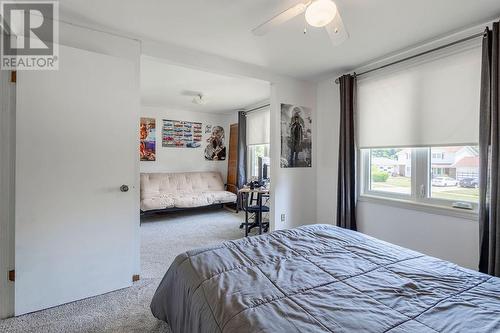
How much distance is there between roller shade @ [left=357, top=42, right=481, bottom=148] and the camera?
6.98ft

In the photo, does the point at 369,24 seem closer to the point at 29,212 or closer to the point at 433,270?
the point at 433,270

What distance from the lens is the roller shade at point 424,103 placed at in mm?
2127

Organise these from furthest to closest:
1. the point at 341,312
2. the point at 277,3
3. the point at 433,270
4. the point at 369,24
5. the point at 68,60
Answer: the point at 369,24 < the point at 68,60 < the point at 277,3 < the point at 433,270 < the point at 341,312

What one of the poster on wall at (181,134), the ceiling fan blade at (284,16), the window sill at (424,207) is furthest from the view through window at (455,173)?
the poster on wall at (181,134)

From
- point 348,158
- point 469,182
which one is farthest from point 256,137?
point 469,182

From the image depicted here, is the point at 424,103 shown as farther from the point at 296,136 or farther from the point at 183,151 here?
the point at 183,151

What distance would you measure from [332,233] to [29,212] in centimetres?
233

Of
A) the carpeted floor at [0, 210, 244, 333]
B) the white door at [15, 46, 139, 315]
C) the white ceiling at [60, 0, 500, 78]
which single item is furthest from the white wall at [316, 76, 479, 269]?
the white door at [15, 46, 139, 315]

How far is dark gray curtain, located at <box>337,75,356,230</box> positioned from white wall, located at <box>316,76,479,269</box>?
0.17 meters

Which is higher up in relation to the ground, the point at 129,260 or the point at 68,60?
the point at 68,60

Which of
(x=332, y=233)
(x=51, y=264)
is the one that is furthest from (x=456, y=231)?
(x=51, y=264)

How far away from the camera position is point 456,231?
2.23 meters

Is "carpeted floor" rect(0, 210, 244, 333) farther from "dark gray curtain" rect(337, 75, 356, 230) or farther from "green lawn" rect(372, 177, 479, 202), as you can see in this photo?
"green lawn" rect(372, 177, 479, 202)

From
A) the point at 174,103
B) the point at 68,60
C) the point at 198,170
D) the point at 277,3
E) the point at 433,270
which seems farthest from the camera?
the point at 198,170
